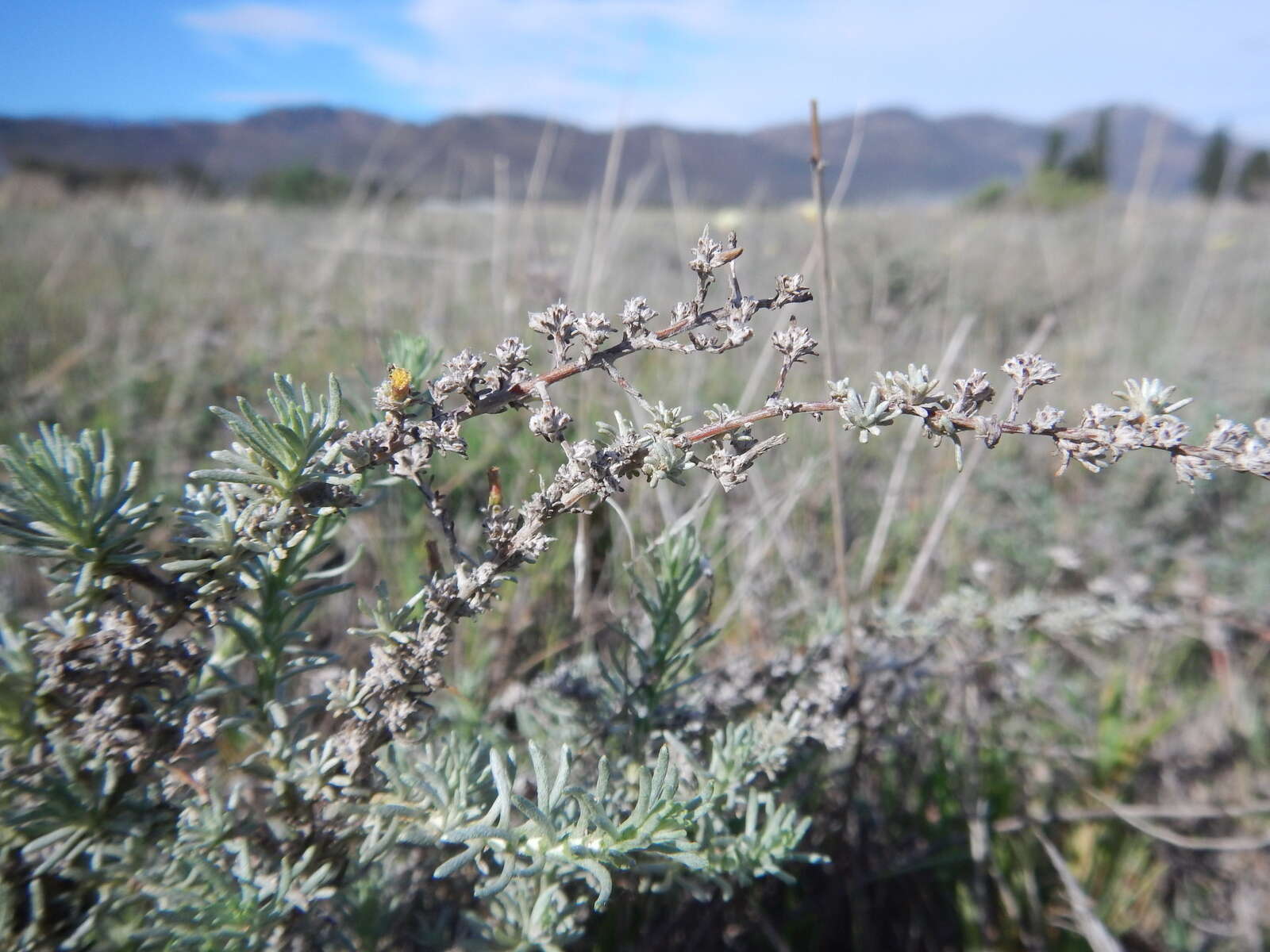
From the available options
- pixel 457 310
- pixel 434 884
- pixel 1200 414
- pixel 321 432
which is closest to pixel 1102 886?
pixel 434 884

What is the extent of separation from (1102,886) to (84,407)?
10.6 ft

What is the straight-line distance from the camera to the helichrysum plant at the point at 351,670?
64 centimetres

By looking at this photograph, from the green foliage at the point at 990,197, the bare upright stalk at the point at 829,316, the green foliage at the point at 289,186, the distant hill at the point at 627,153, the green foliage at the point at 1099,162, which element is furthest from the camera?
the green foliage at the point at 990,197

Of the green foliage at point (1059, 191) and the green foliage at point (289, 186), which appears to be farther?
the green foliage at point (1059, 191)

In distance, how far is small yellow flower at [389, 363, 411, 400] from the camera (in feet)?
2.11

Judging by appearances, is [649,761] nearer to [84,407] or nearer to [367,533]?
[367,533]

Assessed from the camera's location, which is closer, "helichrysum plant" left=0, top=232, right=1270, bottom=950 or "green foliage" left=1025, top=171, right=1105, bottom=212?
"helichrysum plant" left=0, top=232, right=1270, bottom=950

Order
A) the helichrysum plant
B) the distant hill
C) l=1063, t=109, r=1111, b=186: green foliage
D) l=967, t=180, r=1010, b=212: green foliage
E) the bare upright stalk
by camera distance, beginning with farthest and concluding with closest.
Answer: l=967, t=180, r=1010, b=212: green foliage, l=1063, t=109, r=1111, b=186: green foliage, the distant hill, the bare upright stalk, the helichrysum plant

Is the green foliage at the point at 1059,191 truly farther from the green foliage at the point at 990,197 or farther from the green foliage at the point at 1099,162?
the green foliage at the point at 990,197

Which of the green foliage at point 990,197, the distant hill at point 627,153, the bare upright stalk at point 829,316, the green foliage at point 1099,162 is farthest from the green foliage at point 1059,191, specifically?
the bare upright stalk at point 829,316

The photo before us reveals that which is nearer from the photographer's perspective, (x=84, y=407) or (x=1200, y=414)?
(x=84, y=407)

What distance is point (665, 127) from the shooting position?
11.5ft

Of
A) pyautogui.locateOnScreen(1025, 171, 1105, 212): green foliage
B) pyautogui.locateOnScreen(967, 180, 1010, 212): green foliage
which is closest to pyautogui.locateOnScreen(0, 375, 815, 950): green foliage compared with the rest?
pyautogui.locateOnScreen(967, 180, 1010, 212): green foliage

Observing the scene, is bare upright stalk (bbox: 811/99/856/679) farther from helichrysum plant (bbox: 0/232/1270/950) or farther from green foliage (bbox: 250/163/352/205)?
green foliage (bbox: 250/163/352/205)
